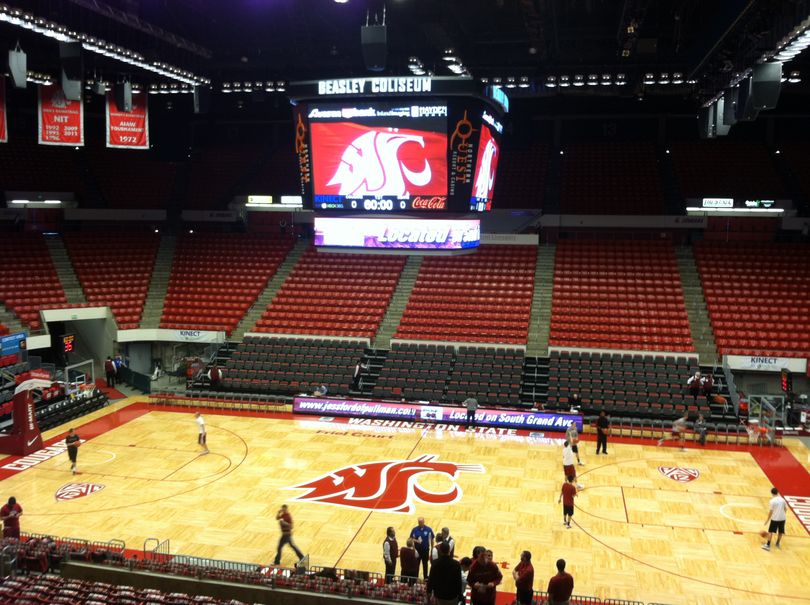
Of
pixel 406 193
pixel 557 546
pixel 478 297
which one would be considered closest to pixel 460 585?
pixel 557 546

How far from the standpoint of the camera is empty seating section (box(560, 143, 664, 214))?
32594 mm

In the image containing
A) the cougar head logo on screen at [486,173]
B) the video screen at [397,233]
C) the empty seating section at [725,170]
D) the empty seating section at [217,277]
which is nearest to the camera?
the video screen at [397,233]

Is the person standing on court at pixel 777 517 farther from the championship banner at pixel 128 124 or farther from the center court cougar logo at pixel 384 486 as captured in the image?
the championship banner at pixel 128 124

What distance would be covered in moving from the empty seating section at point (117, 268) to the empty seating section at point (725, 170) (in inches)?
1002

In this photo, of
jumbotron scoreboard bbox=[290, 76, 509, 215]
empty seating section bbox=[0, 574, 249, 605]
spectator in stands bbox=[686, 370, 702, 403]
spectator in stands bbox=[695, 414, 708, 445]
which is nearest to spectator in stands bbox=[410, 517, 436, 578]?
empty seating section bbox=[0, 574, 249, 605]

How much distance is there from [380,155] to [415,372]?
11986mm

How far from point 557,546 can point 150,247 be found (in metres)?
26.7

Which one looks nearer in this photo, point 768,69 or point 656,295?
point 768,69

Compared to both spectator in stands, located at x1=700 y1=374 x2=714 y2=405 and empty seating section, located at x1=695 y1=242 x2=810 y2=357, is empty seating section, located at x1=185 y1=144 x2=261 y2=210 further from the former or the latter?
spectator in stands, located at x1=700 y1=374 x2=714 y2=405

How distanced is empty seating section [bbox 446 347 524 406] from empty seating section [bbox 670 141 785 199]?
13.3 metres

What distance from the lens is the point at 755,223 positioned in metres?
31.7

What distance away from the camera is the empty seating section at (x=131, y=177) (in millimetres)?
36281

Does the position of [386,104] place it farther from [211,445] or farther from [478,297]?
[478,297]

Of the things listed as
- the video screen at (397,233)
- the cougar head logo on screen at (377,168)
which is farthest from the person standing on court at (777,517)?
the cougar head logo on screen at (377,168)
